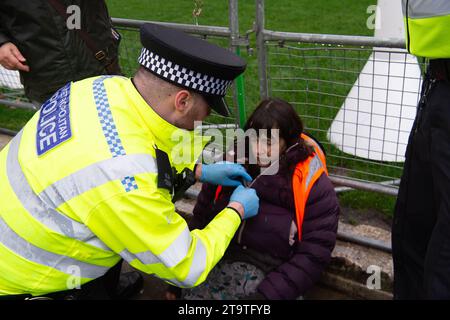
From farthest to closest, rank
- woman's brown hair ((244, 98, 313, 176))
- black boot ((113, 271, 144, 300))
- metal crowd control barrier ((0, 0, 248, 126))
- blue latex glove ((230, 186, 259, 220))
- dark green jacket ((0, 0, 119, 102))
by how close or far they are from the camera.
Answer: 1. black boot ((113, 271, 144, 300))
2. metal crowd control barrier ((0, 0, 248, 126))
3. dark green jacket ((0, 0, 119, 102))
4. woman's brown hair ((244, 98, 313, 176))
5. blue latex glove ((230, 186, 259, 220))

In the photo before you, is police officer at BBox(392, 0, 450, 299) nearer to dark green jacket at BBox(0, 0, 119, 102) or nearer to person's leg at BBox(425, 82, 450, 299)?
person's leg at BBox(425, 82, 450, 299)

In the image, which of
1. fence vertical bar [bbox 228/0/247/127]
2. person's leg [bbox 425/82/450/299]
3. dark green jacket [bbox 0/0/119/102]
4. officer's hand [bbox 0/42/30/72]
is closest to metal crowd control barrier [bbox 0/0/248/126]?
fence vertical bar [bbox 228/0/247/127]

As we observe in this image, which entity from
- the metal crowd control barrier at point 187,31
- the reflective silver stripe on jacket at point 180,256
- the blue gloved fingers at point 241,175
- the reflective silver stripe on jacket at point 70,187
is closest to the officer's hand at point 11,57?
the metal crowd control barrier at point 187,31

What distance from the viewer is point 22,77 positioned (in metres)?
2.86

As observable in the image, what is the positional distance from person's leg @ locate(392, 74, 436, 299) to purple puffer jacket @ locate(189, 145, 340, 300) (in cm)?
36

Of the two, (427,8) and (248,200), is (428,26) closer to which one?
(427,8)

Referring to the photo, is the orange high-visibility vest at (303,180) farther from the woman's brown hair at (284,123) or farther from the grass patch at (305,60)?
the grass patch at (305,60)

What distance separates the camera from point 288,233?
2340 mm

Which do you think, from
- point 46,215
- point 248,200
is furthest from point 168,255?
point 248,200

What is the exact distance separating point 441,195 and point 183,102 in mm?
943

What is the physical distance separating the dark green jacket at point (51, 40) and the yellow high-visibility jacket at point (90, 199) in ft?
2.81

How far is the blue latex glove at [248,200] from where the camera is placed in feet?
7.26

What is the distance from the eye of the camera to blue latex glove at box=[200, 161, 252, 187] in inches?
94.2
